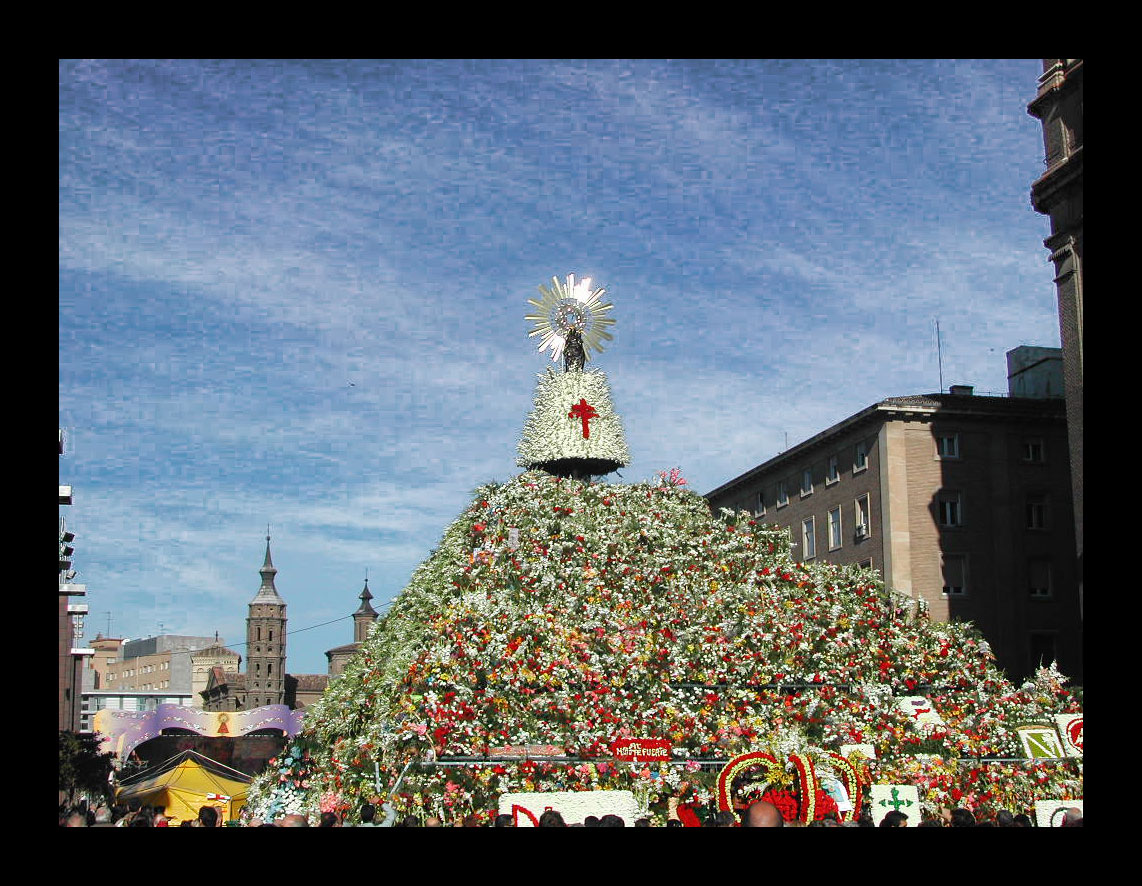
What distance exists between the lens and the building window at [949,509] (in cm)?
5838

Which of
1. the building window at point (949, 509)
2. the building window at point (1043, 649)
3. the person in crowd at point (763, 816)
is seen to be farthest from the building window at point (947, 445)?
the person in crowd at point (763, 816)

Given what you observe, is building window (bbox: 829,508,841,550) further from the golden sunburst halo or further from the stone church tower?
the stone church tower

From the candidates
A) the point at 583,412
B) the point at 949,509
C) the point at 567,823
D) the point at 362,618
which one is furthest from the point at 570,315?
the point at 362,618

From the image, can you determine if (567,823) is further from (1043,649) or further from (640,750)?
(1043,649)

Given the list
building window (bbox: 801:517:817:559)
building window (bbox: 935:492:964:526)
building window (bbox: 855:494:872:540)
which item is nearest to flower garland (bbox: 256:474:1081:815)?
building window (bbox: 935:492:964:526)

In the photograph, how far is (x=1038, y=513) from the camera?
59000mm

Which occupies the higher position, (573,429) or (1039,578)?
(573,429)

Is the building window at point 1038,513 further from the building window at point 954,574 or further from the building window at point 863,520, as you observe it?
the building window at point 863,520

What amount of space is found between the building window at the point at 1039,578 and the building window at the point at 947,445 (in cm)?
557

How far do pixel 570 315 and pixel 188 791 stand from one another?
2008 centimetres

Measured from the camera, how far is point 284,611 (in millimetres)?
195000

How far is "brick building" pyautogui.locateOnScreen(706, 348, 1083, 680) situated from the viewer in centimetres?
5691

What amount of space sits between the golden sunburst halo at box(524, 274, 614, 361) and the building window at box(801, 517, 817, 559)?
29.3m
